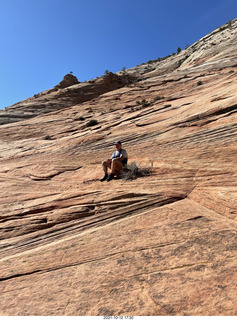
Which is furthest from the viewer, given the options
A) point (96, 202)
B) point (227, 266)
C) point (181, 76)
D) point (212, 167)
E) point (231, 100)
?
point (181, 76)

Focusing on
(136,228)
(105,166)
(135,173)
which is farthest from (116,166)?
(136,228)

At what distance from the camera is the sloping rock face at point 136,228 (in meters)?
2.53

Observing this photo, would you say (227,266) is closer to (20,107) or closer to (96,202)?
(96,202)

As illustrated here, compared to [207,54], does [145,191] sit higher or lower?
lower

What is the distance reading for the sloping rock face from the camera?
253 cm

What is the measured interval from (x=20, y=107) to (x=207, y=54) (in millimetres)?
27311

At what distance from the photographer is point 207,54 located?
2702 cm

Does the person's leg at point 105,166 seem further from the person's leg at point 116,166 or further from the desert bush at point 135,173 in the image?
the desert bush at point 135,173

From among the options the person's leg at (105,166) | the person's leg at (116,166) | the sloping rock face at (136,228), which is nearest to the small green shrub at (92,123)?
the sloping rock face at (136,228)

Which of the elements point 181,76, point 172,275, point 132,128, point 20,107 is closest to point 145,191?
point 172,275

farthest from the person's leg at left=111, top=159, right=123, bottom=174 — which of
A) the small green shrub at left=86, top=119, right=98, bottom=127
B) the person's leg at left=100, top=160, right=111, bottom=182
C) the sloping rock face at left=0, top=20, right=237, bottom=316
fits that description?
the small green shrub at left=86, top=119, right=98, bottom=127

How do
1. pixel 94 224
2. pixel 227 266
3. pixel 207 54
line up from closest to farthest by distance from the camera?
1. pixel 227 266
2. pixel 94 224
3. pixel 207 54

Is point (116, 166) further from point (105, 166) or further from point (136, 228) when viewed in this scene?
point (136, 228)

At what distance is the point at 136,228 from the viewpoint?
3896 mm
